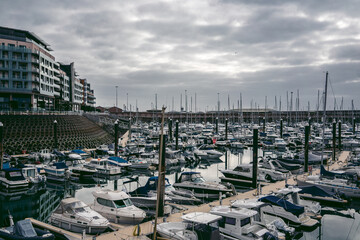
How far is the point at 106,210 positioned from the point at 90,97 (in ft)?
539

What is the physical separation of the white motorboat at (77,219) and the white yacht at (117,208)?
3.95 ft

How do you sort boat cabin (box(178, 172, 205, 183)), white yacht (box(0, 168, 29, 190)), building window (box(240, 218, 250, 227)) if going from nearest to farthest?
building window (box(240, 218, 250, 227))
boat cabin (box(178, 172, 205, 183))
white yacht (box(0, 168, 29, 190))

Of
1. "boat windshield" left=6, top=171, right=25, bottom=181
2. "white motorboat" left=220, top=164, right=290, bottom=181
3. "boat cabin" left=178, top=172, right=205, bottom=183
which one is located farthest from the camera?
"white motorboat" left=220, top=164, right=290, bottom=181

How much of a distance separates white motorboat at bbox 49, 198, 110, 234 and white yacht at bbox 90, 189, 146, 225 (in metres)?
1.20

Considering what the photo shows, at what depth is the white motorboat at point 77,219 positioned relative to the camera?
19100 mm

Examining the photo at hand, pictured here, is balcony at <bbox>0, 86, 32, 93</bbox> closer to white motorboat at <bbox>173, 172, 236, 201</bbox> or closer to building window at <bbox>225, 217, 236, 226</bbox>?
white motorboat at <bbox>173, 172, 236, 201</bbox>

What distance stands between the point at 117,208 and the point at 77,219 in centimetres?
293

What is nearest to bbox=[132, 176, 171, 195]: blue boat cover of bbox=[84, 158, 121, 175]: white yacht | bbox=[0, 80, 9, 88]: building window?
bbox=[84, 158, 121, 175]: white yacht

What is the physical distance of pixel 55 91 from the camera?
10231 centimetres

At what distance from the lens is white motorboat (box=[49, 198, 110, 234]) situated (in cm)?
1910

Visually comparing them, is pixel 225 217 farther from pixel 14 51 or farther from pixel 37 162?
pixel 14 51

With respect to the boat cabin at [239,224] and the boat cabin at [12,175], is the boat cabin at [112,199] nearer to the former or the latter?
the boat cabin at [239,224]

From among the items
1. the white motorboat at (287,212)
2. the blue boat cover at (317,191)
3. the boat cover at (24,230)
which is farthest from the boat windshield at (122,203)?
the blue boat cover at (317,191)

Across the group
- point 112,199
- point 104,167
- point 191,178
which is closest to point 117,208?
point 112,199
